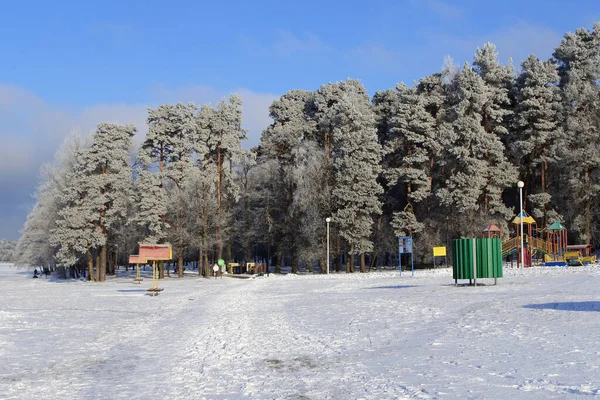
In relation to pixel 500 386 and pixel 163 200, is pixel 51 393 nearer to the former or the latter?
pixel 500 386

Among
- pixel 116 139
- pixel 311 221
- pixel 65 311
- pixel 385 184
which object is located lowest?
pixel 65 311

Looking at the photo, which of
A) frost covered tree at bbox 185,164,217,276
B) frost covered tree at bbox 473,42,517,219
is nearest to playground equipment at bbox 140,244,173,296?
frost covered tree at bbox 185,164,217,276

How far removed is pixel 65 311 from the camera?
24047 millimetres

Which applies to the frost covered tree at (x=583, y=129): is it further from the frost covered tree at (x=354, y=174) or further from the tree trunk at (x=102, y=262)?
the tree trunk at (x=102, y=262)

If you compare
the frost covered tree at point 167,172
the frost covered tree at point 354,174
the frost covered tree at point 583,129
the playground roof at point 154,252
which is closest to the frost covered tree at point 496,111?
the frost covered tree at point 583,129

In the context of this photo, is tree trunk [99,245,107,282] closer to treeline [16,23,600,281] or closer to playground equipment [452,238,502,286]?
treeline [16,23,600,281]

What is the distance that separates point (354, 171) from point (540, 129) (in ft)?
56.1

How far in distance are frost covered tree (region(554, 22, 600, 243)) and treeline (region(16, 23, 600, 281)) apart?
0.40 ft

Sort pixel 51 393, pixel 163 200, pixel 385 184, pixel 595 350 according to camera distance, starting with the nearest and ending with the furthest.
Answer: pixel 51 393 < pixel 595 350 < pixel 163 200 < pixel 385 184

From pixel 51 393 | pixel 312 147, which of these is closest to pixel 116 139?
pixel 312 147

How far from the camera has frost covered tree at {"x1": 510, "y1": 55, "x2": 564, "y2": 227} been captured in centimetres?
5091

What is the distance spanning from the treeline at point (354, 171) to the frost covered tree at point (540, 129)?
0.14 meters

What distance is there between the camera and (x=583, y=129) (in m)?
48.2

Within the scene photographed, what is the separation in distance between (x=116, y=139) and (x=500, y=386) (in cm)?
5349
